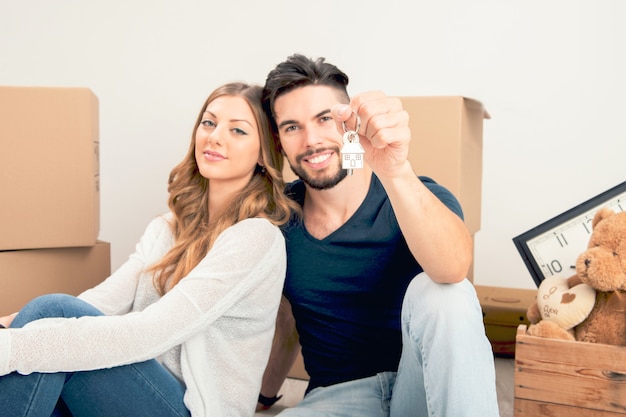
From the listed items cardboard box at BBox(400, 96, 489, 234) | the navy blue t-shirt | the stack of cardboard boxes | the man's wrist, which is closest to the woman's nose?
the navy blue t-shirt

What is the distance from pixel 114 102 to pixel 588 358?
5.98ft

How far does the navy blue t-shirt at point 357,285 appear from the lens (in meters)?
1.24

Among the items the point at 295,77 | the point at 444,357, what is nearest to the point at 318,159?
the point at 295,77

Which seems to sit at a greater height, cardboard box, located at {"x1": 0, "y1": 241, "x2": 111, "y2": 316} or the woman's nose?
the woman's nose

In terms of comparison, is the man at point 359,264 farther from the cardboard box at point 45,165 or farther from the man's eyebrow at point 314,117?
the cardboard box at point 45,165

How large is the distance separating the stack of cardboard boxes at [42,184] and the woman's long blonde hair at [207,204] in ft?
0.76

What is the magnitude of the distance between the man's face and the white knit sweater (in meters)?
0.17

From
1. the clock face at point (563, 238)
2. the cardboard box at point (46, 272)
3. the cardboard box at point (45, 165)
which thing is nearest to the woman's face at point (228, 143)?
the cardboard box at point (45, 165)

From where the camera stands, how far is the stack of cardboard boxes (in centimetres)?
144

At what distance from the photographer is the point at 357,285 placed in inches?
49.3

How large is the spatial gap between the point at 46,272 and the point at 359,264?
76 cm

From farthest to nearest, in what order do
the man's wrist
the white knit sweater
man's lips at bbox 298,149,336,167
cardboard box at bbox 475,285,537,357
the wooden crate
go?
cardboard box at bbox 475,285,537,357 < the man's wrist < man's lips at bbox 298,149,336,167 < the wooden crate < the white knit sweater

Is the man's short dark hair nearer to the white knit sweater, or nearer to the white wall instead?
the white knit sweater

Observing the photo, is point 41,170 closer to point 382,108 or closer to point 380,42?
point 382,108
